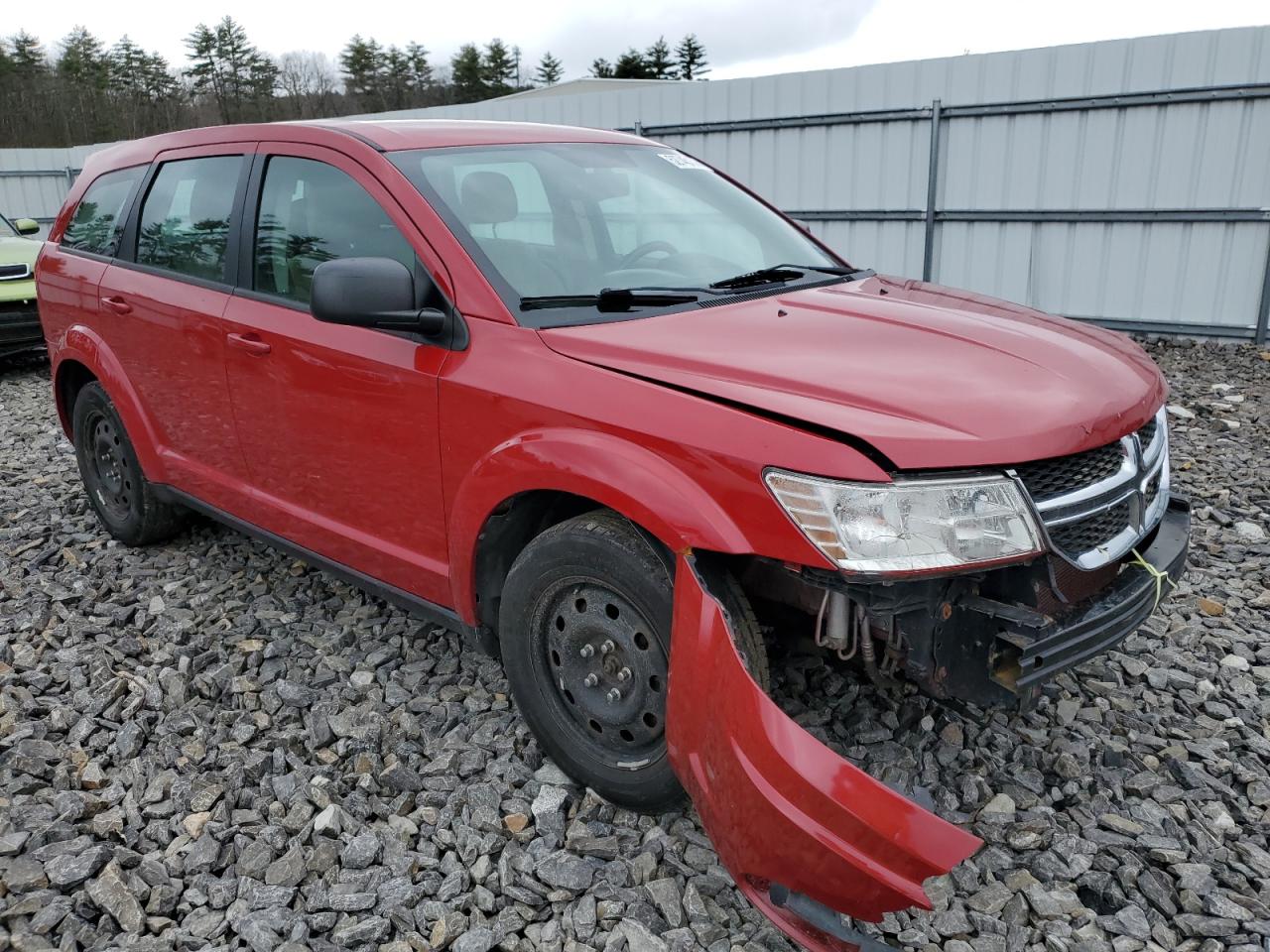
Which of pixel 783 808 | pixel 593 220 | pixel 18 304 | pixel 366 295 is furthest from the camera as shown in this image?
pixel 18 304

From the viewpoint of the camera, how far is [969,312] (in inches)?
111

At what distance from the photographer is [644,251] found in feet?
10.3

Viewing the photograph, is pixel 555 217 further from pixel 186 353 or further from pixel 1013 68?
pixel 1013 68

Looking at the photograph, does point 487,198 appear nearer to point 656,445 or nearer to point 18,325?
point 656,445

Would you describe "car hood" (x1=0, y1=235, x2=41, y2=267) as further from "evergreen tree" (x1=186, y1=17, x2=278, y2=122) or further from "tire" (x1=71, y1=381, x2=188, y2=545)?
"evergreen tree" (x1=186, y1=17, x2=278, y2=122)

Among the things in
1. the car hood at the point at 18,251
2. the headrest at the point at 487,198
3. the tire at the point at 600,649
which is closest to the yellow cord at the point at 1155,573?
the tire at the point at 600,649

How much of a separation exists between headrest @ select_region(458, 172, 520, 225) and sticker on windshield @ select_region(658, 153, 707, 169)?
0.83 meters

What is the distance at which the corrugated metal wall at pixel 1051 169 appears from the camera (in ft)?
A: 26.3

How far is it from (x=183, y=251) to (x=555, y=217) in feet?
5.49

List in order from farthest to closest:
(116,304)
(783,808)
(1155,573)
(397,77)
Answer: (397,77) → (116,304) → (1155,573) → (783,808)

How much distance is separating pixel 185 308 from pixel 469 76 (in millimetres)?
60587

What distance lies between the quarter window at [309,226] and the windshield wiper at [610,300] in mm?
450

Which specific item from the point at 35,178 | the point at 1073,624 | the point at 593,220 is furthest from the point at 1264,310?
the point at 35,178

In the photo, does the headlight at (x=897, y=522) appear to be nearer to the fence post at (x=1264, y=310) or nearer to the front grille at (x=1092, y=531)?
the front grille at (x=1092, y=531)
